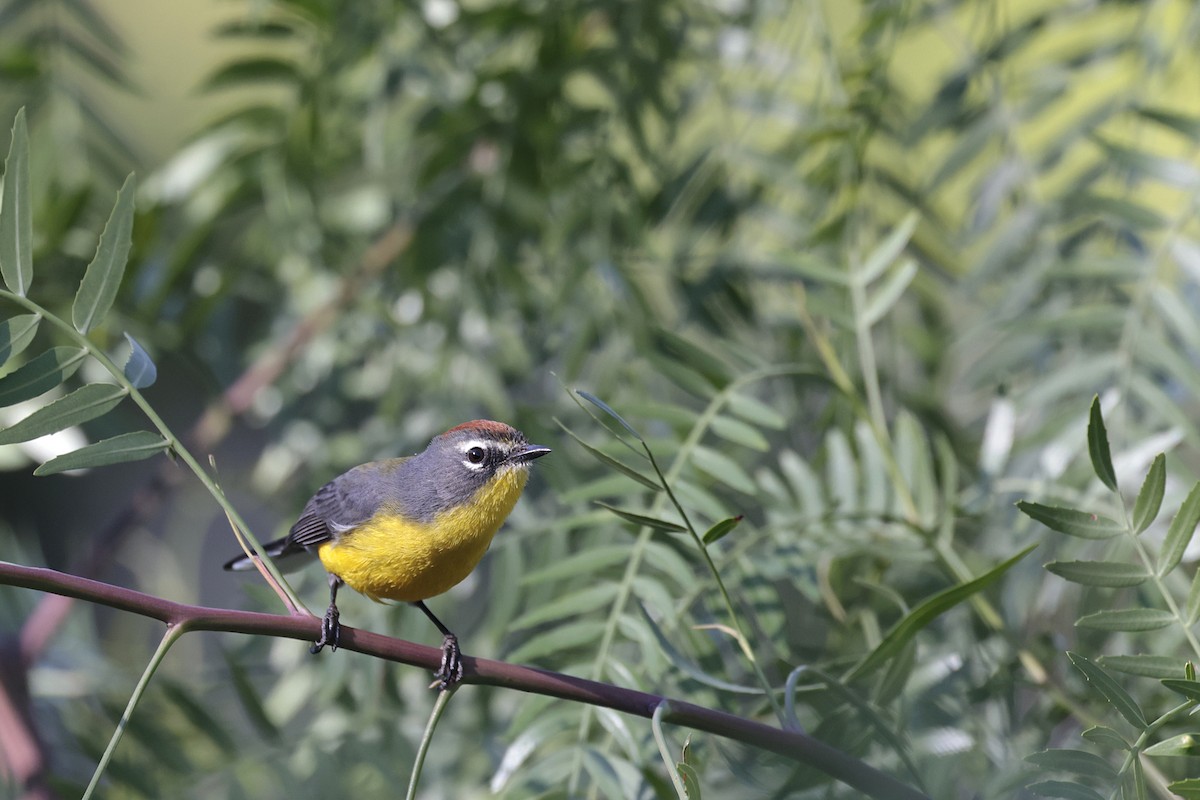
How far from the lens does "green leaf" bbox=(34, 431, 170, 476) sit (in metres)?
0.60

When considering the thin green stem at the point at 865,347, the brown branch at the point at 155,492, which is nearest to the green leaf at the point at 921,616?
the thin green stem at the point at 865,347

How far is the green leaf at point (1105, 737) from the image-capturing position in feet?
2.13

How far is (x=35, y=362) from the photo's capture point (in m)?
0.64

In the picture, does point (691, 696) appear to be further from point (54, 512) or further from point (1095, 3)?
point (54, 512)

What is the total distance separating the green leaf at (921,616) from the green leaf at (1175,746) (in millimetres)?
129

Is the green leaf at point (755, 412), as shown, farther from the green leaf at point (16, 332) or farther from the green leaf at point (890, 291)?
the green leaf at point (16, 332)

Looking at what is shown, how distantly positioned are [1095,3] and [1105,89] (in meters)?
0.43

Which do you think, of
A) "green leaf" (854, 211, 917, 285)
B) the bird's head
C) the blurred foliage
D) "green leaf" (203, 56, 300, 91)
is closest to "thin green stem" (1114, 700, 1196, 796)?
the blurred foliage

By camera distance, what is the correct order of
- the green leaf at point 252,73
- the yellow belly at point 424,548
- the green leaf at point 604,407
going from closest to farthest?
the green leaf at point 604,407
the yellow belly at point 424,548
the green leaf at point 252,73

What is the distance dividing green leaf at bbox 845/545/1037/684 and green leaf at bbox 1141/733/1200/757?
0.13 m

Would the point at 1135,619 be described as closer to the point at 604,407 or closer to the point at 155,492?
Answer: the point at 604,407

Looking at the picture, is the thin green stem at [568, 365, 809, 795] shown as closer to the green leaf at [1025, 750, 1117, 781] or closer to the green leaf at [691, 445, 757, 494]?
the green leaf at [691, 445, 757, 494]

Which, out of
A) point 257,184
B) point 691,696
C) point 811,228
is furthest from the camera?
point 257,184

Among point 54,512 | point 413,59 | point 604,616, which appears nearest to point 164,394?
point 54,512
